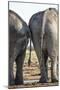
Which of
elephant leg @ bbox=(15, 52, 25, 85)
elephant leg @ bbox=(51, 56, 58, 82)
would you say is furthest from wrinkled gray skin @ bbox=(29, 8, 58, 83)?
elephant leg @ bbox=(15, 52, 25, 85)

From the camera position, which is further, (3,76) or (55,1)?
(55,1)

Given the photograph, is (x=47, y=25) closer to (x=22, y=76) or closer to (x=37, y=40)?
(x=37, y=40)

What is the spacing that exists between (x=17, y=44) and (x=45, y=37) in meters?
0.28

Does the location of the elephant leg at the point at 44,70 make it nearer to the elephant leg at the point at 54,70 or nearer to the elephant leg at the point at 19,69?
the elephant leg at the point at 54,70

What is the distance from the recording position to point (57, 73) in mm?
2275

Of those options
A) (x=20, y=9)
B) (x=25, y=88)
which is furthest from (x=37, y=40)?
(x=25, y=88)

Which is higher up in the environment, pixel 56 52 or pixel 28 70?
pixel 56 52

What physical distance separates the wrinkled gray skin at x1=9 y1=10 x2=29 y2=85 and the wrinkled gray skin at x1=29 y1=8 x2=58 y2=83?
96mm

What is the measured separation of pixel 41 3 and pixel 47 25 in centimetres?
22

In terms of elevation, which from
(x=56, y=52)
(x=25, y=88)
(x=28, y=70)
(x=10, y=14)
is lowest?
(x=25, y=88)

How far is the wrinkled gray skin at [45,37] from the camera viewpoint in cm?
223

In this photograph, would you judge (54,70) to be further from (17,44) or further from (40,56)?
(17,44)

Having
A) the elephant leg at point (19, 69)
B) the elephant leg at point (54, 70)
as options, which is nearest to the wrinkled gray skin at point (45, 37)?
the elephant leg at point (54, 70)

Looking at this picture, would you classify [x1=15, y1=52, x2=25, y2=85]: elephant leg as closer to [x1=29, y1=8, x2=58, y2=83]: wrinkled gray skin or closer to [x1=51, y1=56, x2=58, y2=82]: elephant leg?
[x1=29, y1=8, x2=58, y2=83]: wrinkled gray skin
